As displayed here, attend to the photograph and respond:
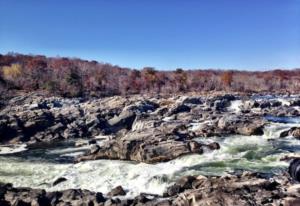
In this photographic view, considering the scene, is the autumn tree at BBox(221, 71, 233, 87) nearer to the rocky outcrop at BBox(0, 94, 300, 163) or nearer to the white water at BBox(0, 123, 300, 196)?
the rocky outcrop at BBox(0, 94, 300, 163)

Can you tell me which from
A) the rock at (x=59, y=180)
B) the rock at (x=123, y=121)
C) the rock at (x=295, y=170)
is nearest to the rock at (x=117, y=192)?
the rock at (x=59, y=180)

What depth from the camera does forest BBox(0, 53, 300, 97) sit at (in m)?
75.3

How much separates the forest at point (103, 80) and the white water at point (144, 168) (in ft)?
133

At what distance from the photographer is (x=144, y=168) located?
1081 inches

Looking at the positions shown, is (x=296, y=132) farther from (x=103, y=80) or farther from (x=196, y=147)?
(x=103, y=80)

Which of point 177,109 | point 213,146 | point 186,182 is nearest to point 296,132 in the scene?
point 213,146

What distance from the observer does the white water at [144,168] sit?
2475cm

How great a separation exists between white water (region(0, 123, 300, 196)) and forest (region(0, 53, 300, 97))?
40590mm

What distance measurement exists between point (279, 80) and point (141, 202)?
96.2m

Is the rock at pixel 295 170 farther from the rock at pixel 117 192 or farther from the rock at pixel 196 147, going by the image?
the rock at pixel 117 192

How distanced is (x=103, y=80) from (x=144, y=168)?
63.6 metres

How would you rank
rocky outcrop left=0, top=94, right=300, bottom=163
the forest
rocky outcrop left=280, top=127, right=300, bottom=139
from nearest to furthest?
rocky outcrop left=0, top=94, right=300, bottom=163
rocky outcrop left=280, top=127, right=300, bottom=139
the forest

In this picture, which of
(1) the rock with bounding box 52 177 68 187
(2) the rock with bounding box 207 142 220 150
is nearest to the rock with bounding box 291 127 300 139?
(2) the rock with bounding box 207 142 220 150

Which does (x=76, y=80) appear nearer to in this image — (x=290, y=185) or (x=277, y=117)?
(x=277, y=117)
